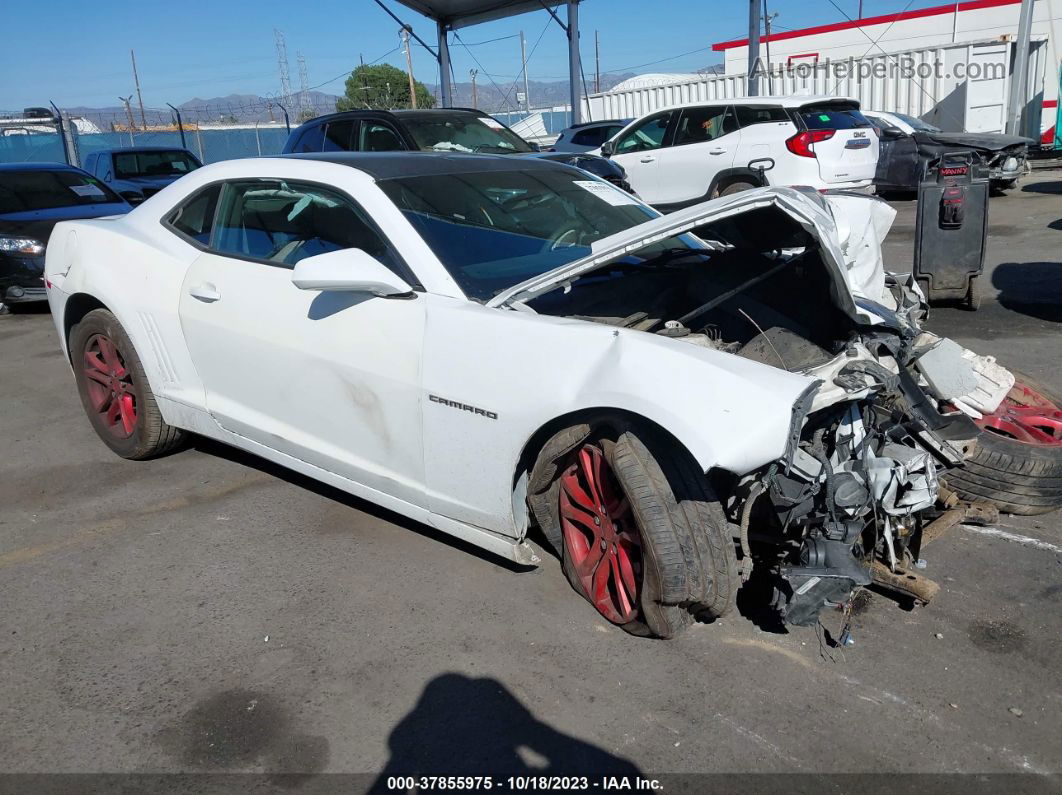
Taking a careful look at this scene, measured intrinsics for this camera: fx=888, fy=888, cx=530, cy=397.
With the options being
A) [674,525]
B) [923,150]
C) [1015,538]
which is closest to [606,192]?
[674,525]

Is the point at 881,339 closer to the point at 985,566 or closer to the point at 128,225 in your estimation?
the point at 985,566

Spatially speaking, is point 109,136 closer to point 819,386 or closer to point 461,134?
point 461,134

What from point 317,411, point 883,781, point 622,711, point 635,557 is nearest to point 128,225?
point 317,411

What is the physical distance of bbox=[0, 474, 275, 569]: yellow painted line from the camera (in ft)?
12.6

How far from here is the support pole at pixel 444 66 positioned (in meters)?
16.8

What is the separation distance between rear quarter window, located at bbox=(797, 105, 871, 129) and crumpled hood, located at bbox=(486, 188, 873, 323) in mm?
9142

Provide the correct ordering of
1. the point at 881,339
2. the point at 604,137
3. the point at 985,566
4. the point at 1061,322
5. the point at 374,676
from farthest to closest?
the point at 604,137
the point at 1061,322
the point at 985,566
the point at 881,339
the point at 374,676

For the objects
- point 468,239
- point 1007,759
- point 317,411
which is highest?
point 468,239

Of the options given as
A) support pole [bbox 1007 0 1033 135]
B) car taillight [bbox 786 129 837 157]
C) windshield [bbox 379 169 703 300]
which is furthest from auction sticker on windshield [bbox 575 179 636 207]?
support pole [bbox 1007 0 1033 135]

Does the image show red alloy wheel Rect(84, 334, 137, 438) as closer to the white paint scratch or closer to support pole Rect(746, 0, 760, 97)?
the white paint scratch

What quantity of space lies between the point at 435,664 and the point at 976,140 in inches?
577

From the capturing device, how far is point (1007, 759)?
2.41m

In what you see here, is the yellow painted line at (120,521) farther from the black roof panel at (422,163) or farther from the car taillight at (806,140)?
the car taillight at (806,140)

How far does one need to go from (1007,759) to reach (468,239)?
2.51 meters
